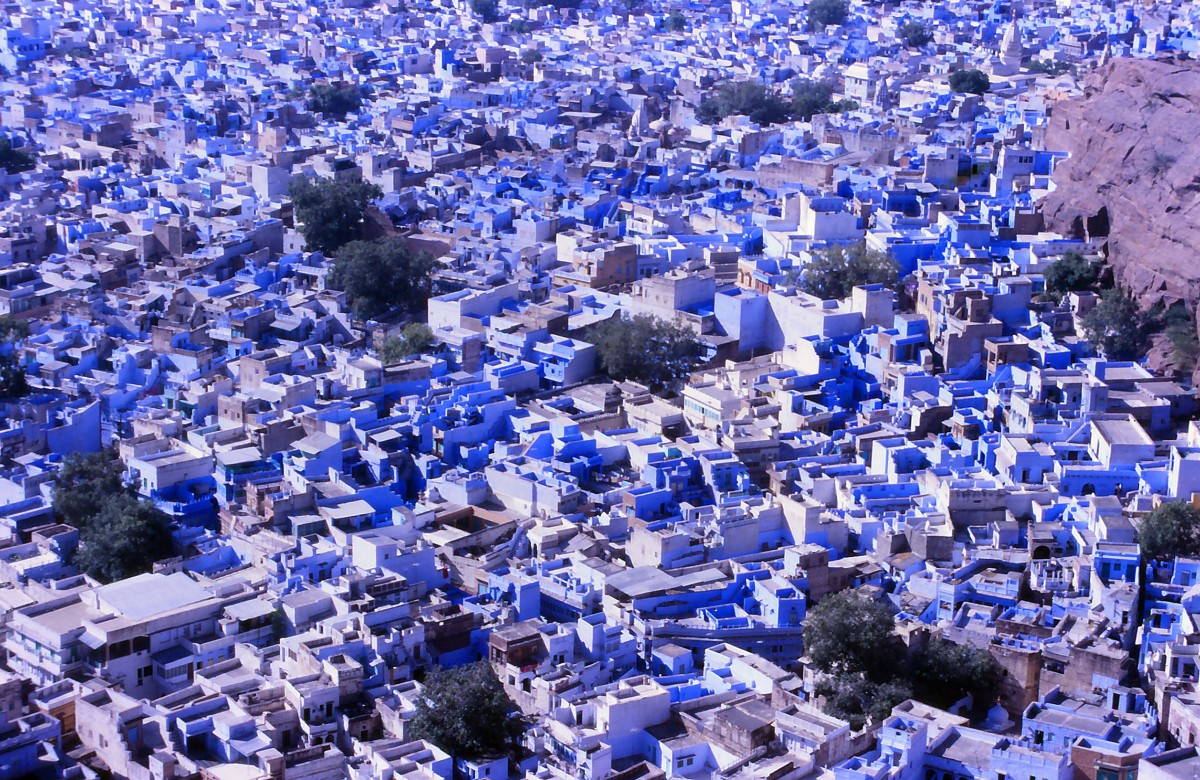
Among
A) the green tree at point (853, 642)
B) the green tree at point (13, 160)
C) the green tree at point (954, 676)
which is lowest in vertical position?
the green tree at point (954, 676)

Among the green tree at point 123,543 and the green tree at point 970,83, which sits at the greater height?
the green tree at point 970,83

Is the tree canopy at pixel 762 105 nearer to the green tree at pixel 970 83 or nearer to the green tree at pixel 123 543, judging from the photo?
the green tree at pixel 970 83

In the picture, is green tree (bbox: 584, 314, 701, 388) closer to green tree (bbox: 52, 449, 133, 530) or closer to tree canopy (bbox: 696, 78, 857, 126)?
green tree (bbox: 52, 449, 133, 530)

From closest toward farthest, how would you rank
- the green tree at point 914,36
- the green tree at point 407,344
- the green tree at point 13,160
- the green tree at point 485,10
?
1. the green tree at point 407,344
2. the green tree at point 13,160
3. the green tree at point 914,36
4. the green tree at point 485,10

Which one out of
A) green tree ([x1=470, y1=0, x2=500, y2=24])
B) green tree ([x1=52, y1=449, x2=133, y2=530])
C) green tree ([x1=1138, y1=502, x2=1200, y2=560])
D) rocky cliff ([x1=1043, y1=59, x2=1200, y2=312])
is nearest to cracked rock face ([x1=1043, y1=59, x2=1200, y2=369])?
rocky cliff ([x1=1043, y1=59, x2=1200, y2=312])

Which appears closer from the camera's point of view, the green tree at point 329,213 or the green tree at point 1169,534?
the green tree at point 1169,534

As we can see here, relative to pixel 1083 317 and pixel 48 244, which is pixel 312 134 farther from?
pixel 1083 317

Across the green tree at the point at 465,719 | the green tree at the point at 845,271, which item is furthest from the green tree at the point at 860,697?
the green tree at the point at 845,271
